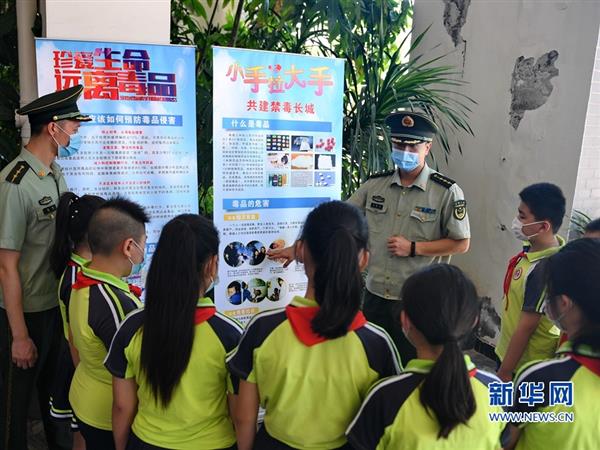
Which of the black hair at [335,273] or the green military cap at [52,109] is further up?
the green military cap at [52,109]

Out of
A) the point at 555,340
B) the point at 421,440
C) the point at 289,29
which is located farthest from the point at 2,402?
the point at 289,29

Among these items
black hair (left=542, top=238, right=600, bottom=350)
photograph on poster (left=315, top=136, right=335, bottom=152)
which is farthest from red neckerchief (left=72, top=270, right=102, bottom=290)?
photograph on poster (left=315, top=136, right=335, bottom=152)

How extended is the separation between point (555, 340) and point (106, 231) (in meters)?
1.53

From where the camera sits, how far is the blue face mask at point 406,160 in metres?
2.23

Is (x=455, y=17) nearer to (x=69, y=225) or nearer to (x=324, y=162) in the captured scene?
(x=324, y=162)

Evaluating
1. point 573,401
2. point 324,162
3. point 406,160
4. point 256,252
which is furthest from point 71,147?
point 573,401

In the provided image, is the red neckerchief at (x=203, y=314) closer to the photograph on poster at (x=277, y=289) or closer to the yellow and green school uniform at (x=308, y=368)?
the yellow and green school uniform at (x=308, y=368)

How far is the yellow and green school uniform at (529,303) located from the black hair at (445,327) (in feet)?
2.62

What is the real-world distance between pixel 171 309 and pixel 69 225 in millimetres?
712

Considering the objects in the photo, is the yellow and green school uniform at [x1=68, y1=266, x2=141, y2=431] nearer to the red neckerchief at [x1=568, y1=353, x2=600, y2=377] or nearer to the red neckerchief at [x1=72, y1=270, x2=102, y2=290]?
the red neckerchief at [x1=72, y1=270, x2=102, y2=290]

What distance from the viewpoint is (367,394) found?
113 centimetres

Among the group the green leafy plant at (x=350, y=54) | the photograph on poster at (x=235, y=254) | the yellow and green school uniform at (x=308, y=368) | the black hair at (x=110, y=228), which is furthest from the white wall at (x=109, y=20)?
the yellow and green school uniform at (x=308, y=368)

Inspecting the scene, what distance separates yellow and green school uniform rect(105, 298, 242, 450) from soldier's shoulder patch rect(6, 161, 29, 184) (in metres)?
0.82

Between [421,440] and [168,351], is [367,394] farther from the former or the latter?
Result: [168,351]
